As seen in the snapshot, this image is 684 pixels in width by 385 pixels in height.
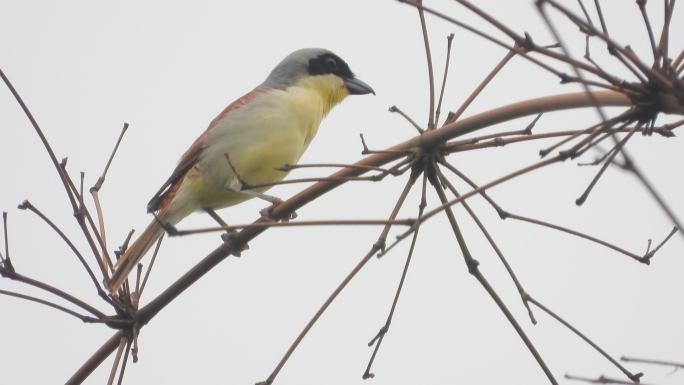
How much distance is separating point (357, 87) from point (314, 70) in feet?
1.50

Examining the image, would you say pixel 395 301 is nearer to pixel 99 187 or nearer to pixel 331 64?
pixel 99 187

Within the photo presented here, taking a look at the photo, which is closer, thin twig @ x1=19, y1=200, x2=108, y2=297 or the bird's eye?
thin twig @ x1=19, y1=200, x2=108, y2=297

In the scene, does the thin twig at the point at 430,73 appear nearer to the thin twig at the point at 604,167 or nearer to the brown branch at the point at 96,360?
the thin twig at the point at 604,167

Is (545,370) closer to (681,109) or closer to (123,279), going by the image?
(681,109)

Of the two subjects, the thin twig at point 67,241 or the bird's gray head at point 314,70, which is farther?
the bird's gray head at point 314,70

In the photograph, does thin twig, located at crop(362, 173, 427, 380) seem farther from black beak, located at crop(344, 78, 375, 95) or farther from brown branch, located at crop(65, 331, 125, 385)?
black beak, located at crop(344, 78, 375, 95)

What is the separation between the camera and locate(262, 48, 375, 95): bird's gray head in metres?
7.29

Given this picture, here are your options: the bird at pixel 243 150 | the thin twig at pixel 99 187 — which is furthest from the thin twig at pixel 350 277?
the bird at pixel 243 150

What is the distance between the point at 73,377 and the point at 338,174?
161 cm

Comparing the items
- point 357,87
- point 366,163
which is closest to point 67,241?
point 366,163

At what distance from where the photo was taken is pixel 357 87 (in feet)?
23.8

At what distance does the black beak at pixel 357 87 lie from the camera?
717 cm

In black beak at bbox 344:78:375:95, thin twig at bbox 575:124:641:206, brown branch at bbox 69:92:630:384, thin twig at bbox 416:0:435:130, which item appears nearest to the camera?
thin twig at bbox 575:124:641:206

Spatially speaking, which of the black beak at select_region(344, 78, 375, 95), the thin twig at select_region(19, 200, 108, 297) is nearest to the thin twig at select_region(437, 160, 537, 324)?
the thin twig at select_region(19, 200, 108, 297)
